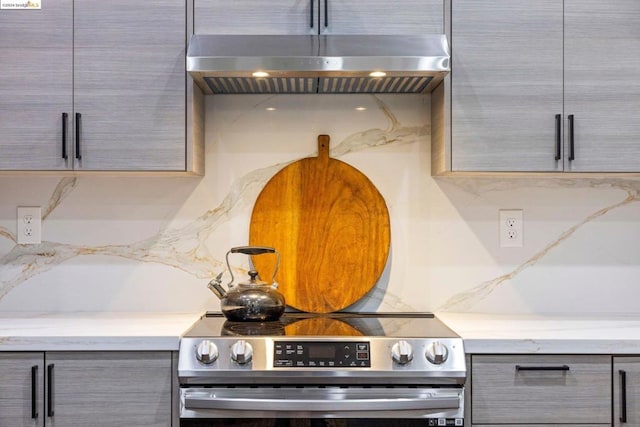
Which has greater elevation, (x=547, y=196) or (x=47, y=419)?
(x=547, y=196)

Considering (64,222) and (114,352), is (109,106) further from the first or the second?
(114,352)

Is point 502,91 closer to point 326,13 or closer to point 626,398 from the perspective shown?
point 326,13

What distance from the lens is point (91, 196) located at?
7.80ft

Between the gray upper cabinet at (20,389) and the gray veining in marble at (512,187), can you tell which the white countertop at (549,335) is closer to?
the gray veining in marble at (512,187)

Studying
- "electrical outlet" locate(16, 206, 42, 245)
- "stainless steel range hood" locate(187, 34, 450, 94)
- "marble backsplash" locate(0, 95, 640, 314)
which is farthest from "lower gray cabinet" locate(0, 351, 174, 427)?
"stainless steel range hood" locate(187, 34, 450, 94)

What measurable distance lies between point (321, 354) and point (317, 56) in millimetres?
893

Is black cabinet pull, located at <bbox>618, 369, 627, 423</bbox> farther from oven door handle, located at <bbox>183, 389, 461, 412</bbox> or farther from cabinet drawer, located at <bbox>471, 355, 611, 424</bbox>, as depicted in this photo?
oven door handle, located at <bbox>183, 389, 461, 412</bbox>

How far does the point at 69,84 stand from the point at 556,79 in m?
1.58

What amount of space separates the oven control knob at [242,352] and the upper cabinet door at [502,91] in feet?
2.89

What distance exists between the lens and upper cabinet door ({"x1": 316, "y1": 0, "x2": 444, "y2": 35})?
206 cm

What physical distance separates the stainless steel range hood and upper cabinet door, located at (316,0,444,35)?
0.08 metres

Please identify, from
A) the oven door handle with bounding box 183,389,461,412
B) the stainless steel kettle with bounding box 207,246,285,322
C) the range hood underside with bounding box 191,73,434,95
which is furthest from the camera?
the range hood underside with bounding box 191,73,434,95

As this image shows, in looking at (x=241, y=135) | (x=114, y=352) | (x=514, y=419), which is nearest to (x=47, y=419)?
(x=114, y=352)

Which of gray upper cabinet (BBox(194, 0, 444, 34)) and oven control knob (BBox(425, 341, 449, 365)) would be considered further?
gray upper cabinet (BBox(194, 0, 444, 34))
